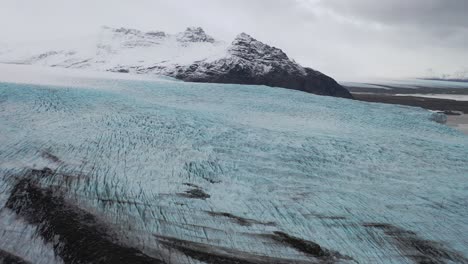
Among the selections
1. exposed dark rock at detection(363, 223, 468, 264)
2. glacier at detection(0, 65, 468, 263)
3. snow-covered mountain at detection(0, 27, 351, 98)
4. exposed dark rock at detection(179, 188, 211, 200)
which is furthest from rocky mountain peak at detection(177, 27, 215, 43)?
exposed dark rock at detection(363, 223, 468, 264)

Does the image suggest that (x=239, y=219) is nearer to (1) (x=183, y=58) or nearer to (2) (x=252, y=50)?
(1) (x=183, y=58)

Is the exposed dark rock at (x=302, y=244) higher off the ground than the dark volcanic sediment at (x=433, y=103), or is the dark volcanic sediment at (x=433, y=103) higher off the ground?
the exposed dark rock at (x=302, y=244)

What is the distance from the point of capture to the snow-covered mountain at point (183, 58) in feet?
80.6

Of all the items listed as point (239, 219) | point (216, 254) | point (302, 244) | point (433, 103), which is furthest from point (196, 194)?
point (433, 103)

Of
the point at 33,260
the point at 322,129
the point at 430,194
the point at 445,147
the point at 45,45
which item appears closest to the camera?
the point at 33,260

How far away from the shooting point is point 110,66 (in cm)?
2453

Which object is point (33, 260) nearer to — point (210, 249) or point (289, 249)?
point (210, 249)

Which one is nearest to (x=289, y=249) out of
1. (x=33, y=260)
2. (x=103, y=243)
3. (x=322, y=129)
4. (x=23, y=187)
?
(x=103, y=243)

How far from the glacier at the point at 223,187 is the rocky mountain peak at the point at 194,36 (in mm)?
25486

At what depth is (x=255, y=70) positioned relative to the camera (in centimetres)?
2716

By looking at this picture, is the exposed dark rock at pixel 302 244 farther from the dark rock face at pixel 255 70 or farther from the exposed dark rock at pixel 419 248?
the dark rock face at pixel 255 70

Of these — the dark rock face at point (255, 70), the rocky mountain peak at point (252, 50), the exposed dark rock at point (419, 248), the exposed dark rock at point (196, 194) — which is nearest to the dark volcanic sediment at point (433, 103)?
the dark rock face at point (255, 70)

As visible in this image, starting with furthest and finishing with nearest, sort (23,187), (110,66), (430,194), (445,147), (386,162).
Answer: (110,66) < (445,147) < (386,162) < (430,194) < (23,187)

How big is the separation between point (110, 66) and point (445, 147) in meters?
22.1
